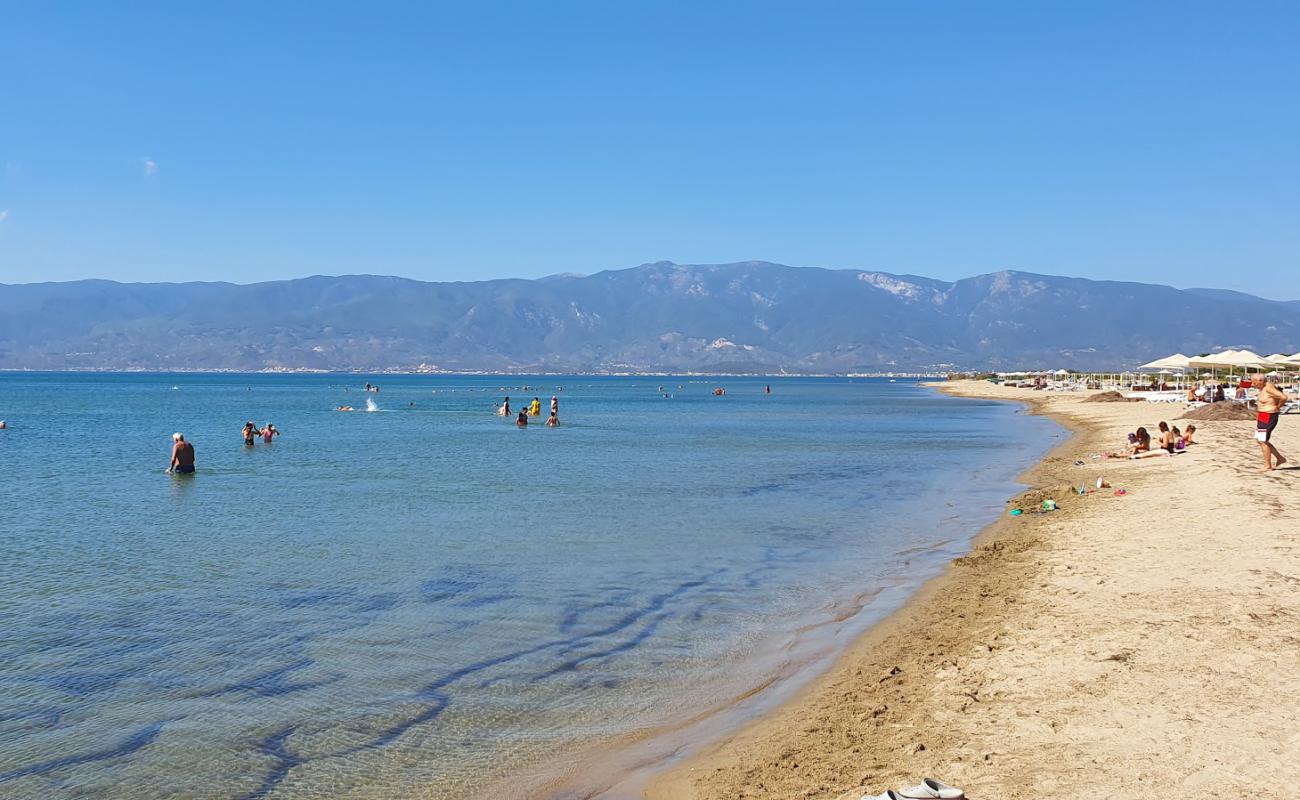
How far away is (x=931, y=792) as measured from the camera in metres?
5.80

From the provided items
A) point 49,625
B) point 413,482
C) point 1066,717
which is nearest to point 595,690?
point 1066,717

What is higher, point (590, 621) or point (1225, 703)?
point (1225, 703)

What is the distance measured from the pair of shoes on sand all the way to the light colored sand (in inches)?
14.9

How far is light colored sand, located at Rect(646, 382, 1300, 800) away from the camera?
646 cm

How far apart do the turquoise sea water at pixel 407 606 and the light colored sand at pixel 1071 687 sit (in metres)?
1.12

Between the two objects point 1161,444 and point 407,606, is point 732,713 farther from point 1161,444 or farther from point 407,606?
point 1161,444

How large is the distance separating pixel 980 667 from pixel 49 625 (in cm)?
1025

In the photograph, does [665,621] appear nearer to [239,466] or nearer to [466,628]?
[466,628]

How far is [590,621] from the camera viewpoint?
39.2 ft

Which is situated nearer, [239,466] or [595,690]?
[595,690]

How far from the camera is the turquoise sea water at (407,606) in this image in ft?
26.0

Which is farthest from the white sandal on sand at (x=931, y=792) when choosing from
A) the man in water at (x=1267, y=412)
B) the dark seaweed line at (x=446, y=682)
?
the man in water at (x=1267, y=412)

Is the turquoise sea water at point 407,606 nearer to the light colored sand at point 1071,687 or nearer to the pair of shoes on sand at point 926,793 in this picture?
the light colored sand at point 1071,687

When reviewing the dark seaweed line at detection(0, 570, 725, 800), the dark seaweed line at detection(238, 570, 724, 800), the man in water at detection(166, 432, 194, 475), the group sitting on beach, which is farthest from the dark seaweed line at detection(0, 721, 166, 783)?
the group sitting on beach
